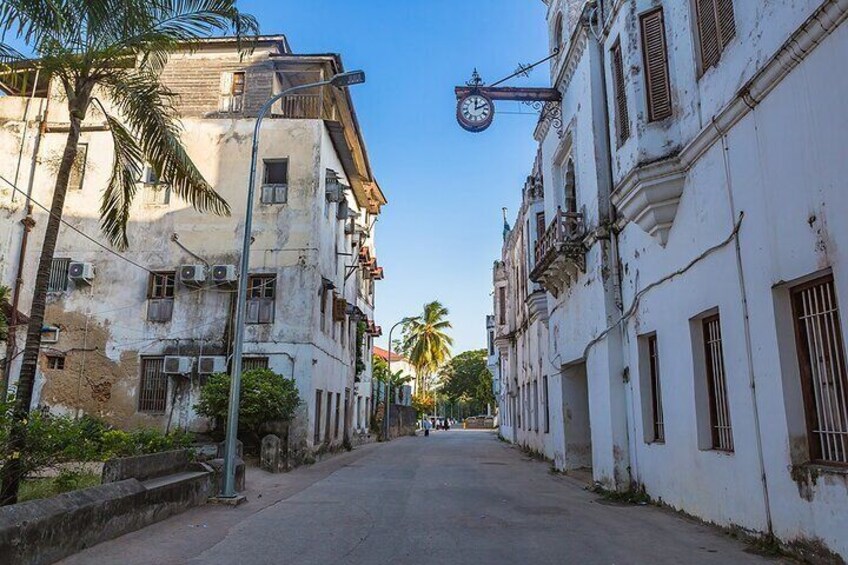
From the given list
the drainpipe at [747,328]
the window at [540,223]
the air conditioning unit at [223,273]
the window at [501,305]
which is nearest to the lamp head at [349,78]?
the drainpipe at [747,328]

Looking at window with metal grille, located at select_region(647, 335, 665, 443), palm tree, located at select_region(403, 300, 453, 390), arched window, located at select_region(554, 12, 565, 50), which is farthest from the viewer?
palm tree, located at select_region(403, 300, 453, 390)

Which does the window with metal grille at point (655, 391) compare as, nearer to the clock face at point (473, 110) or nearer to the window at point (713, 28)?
the window at point (713, 28)

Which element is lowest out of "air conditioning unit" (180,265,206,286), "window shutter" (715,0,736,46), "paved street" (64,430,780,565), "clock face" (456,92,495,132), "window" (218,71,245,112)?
"paved street" (64,430,780,565)

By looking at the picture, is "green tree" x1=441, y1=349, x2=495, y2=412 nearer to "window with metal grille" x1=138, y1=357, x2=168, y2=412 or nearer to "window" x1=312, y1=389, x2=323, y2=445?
"window" x1=312, y1=389, x2=323, y2=445

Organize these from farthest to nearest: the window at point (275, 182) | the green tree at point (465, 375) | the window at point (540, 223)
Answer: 1. the green tree at point (465, 375)
2. the window at point (275, 182)
3. the window at point (540, 223)

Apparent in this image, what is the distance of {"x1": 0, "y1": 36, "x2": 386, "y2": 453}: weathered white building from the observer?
750 inches

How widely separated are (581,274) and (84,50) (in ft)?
34.2

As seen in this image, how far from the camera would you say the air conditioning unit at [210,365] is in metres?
18.5

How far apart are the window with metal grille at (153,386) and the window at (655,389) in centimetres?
1441

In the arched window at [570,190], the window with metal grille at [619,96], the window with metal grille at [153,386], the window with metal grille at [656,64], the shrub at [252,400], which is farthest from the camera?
the window with metal grille at [153,386]

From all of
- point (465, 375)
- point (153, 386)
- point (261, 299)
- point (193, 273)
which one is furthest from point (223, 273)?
point (465, 375)

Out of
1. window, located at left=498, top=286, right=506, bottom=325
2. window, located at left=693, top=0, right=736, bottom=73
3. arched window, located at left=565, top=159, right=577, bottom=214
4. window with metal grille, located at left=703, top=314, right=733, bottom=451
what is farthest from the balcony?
window, located at left=498, top=286, right=506, bottom=325

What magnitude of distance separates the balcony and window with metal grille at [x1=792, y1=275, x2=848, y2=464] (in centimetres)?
706

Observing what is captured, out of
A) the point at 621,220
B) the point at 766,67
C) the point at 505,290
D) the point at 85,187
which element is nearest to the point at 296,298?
the point at 85,187
